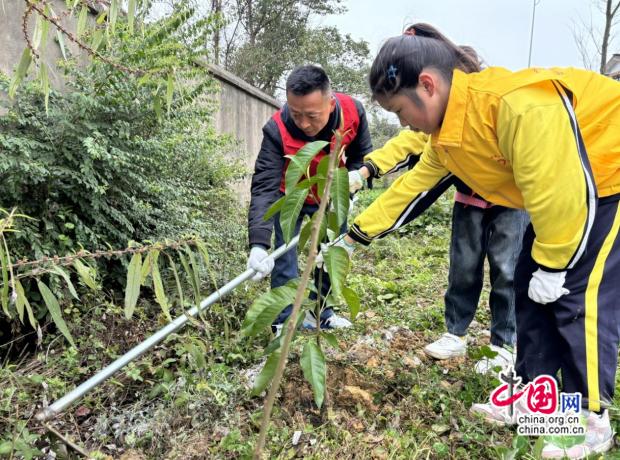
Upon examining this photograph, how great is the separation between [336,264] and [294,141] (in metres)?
→ 1.40

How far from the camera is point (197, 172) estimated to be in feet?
11.9

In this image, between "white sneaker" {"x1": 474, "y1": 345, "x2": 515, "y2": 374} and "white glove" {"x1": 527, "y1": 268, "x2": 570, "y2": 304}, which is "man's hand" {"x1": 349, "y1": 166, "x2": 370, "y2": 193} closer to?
"white sneaker" {"x1": 474, "y1": 345, "x2": 515, "y2": 374}

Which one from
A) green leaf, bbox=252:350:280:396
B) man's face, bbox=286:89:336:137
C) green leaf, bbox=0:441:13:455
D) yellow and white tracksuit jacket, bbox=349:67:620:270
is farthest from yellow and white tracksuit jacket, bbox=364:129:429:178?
green leaf, bbox=0:441:13:455

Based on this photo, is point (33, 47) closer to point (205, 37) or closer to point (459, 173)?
point (459, 173)

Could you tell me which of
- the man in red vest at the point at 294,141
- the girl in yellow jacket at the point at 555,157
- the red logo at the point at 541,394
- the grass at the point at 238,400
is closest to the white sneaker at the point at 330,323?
the man in red vest at the point at 294,141

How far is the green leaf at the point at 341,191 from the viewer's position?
3.50 ft

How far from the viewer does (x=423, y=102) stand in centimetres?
142

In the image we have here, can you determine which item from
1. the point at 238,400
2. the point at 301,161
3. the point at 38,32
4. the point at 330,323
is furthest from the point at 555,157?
the point at 330,323

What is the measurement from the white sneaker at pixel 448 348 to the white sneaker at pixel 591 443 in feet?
2.23

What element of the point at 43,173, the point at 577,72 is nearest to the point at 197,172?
the point at 43,173

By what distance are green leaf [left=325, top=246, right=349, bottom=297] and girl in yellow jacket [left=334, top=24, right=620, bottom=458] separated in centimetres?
56

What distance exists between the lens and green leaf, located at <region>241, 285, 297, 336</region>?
3.97 ft

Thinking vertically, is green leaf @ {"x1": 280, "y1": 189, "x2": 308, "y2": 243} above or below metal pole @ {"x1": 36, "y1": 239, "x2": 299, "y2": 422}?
above

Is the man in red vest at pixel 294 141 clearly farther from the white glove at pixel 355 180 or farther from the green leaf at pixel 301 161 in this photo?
the green leaf at pixel 301 161
